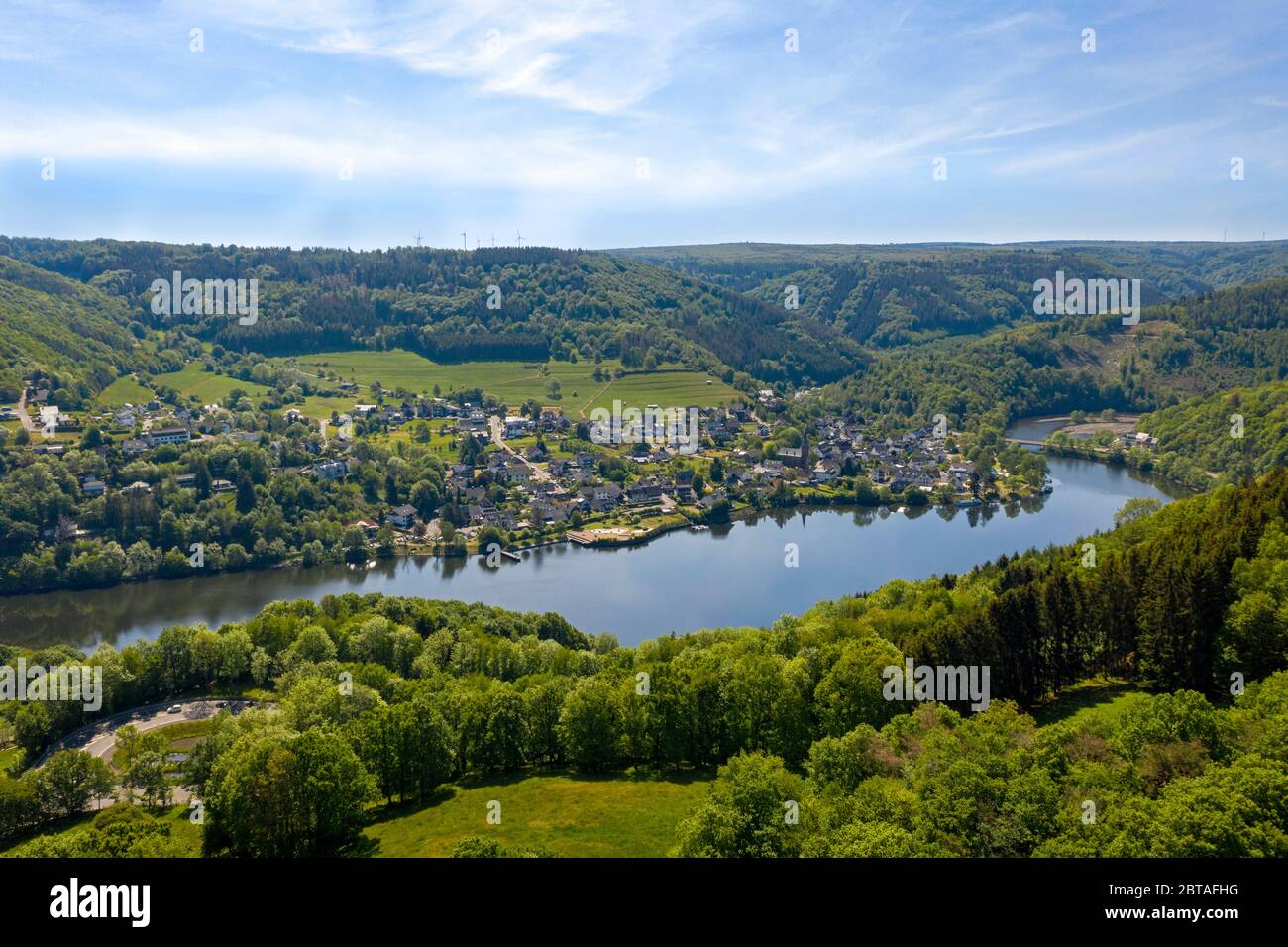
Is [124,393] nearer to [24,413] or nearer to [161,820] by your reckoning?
[24,413]

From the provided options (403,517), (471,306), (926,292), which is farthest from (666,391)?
(926,292)

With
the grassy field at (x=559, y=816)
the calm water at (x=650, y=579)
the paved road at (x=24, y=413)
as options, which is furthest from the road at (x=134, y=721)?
the paved road at (x=24, y=413)

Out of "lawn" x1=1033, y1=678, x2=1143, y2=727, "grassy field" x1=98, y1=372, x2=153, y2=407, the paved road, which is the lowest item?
"lawn" x1=1033, y1=678, x2=1143, y2=727

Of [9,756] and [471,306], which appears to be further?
[471,306]

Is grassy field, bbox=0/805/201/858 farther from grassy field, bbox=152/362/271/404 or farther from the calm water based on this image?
grassy field, bbox=152/362/271/404

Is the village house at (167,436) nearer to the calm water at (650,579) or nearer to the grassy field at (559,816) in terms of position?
the calm water at (650,579)

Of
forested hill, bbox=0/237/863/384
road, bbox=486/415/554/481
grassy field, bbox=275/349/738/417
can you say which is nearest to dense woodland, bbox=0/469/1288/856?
road, bbox=486/415/554/481
